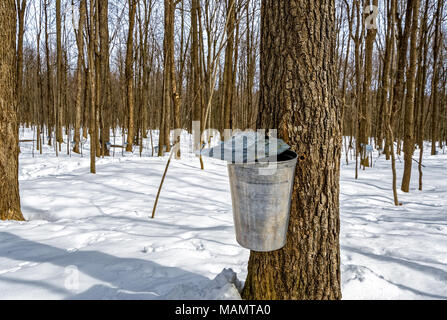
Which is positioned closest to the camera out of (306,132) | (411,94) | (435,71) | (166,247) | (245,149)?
(245,149)

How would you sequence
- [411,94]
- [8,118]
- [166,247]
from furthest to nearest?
[411,94] < [8,118] < [166,247]

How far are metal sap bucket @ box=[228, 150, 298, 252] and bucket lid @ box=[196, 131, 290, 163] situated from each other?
4 cm

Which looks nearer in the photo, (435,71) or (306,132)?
(306,132)

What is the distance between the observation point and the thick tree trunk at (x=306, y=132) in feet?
4.66

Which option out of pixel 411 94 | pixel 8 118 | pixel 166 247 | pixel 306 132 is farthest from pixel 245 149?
pixel 411 94

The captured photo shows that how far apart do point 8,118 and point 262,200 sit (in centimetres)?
325

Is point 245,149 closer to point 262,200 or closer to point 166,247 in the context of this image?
point 262,200

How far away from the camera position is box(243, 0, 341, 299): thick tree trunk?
4.66 feet

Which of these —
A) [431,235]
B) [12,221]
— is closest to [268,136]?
[431,235]

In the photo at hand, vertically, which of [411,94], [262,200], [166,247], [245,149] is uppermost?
[411,94]

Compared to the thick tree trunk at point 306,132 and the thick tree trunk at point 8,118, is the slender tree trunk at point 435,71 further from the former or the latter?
the thick tree trunk at point 8,118

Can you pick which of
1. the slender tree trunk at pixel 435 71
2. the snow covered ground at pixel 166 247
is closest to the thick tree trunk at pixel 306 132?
the snow covered ground at pixel 166 247

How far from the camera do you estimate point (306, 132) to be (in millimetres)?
1427

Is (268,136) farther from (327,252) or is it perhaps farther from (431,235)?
(431,235)
